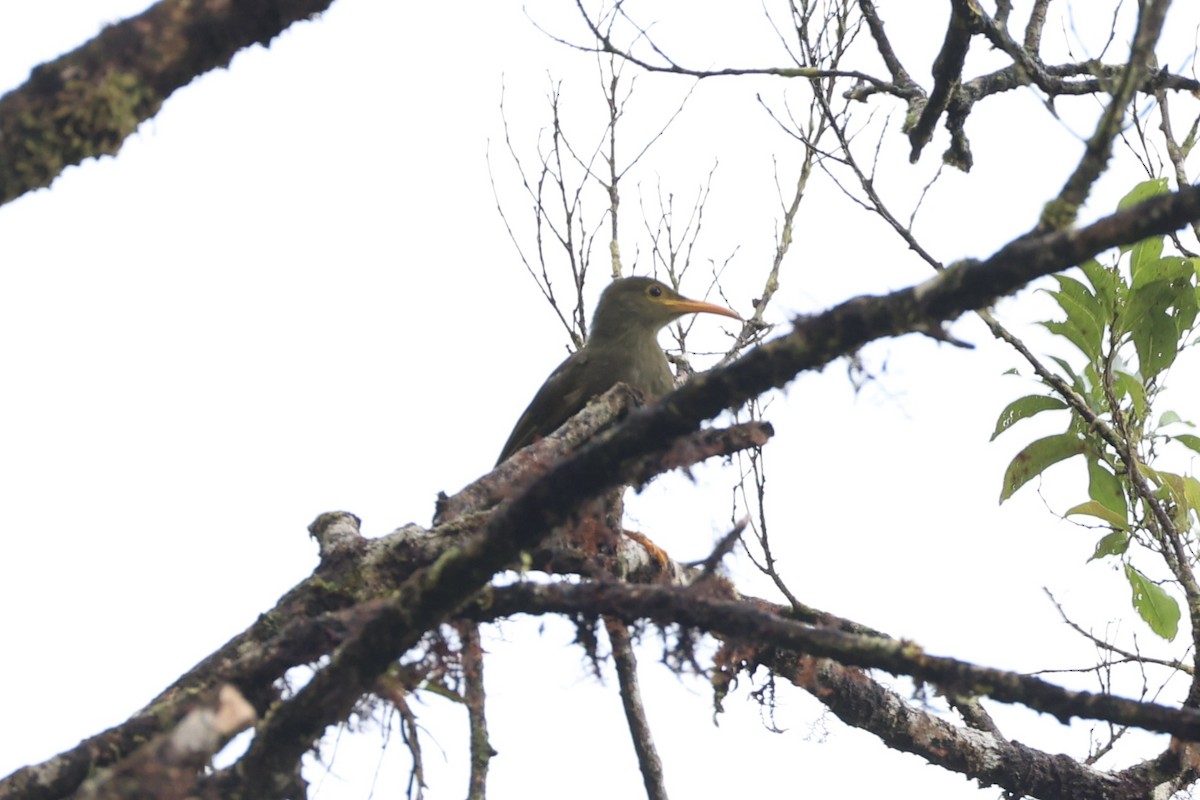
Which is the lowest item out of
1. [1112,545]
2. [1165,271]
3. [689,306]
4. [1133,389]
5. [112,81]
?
[1112,545]

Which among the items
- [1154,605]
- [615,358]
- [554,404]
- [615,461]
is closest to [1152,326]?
[1154,605]

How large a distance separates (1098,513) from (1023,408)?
0.49 m

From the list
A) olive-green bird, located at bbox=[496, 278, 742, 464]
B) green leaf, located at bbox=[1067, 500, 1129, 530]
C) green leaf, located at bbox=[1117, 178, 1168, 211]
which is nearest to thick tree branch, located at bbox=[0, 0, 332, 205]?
green leaf, located at bbox=[1117, 178, 1168, 211]

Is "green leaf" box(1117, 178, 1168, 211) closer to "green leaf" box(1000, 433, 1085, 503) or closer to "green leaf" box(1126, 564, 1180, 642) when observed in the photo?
"green leaf" box(1000, 433, 1085, 503)

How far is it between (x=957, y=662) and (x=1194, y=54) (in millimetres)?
3986

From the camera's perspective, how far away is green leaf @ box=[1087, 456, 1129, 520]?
5156 millimetres

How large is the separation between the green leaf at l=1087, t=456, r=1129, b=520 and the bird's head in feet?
7.29

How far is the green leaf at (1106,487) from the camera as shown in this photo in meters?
5.16

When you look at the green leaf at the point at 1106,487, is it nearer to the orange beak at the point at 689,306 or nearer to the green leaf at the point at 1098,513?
the green leaf at the point at 1098,513

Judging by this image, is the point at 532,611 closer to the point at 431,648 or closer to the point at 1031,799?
the point at 431,648

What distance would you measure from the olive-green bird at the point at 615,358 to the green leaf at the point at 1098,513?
6.52ft

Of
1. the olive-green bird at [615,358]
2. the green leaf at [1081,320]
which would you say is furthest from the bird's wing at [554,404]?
the green leaf at [1081,320]

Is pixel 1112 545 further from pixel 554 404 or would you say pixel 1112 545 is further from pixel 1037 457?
pixel 554 404

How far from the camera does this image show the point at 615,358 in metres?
6.62
